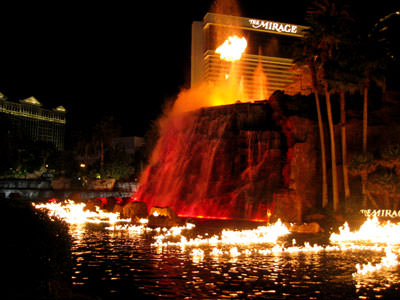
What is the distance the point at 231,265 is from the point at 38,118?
113 metres

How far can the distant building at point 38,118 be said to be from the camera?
106m

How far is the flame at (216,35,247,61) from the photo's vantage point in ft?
253

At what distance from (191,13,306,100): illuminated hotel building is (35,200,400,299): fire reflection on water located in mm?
55220

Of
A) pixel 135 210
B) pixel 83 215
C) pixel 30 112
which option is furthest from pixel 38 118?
pixel 135 210

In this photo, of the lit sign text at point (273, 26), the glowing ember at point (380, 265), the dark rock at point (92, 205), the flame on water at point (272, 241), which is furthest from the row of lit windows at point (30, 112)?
the glowing ember at point (380, 265)

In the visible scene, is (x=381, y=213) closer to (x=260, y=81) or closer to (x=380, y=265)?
(x=380, y=265)

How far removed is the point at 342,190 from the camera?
28891 millimetres

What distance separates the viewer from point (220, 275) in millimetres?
10680

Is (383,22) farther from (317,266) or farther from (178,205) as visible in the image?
(317,266)

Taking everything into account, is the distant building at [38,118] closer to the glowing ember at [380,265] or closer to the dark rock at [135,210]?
the dark rock at [135,210]

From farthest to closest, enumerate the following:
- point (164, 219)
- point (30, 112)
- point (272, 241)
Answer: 1. point (30, 112)
2. point (164, 219)
3. point (272, 241)

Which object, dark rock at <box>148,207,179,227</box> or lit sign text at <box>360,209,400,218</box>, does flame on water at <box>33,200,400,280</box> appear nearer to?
dark rock at <box>148,207,179,227</box>

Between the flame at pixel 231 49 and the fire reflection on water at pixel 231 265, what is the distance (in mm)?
61748

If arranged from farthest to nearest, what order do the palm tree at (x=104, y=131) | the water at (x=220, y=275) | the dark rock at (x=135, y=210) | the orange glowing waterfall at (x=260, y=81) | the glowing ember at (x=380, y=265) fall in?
the orange glowing waterfall at (x=260, y=81)
the palm tree at (x=104, y=131)
the dark rock at (x=135, y=210)
the glowing ember at (x=380, y=265)
the water at (x=220, y=275)
